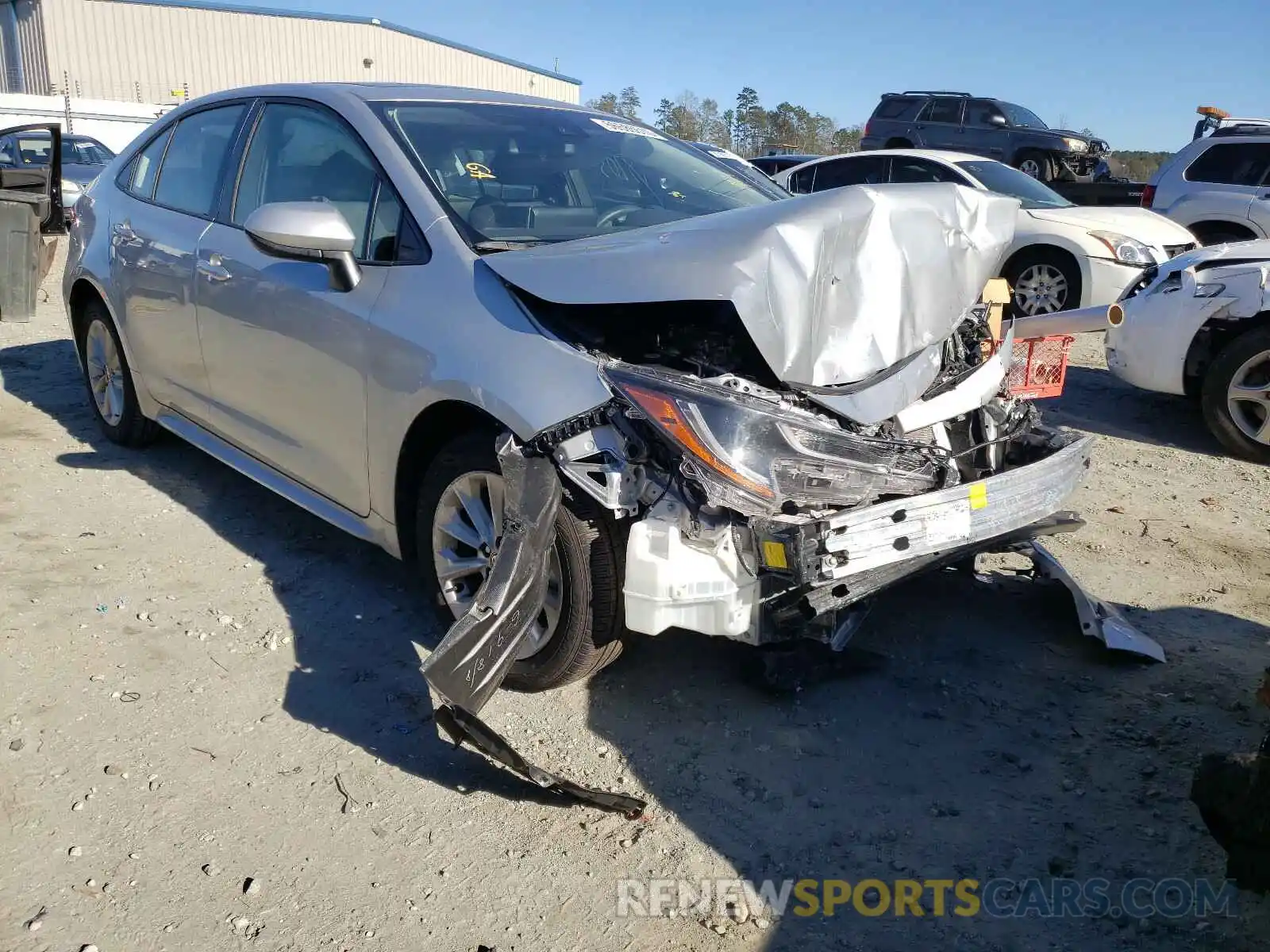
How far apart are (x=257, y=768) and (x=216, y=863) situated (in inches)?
15.6

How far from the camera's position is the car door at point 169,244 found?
4.38 meters

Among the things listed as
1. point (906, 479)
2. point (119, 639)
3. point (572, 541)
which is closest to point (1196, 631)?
point (906, 479)

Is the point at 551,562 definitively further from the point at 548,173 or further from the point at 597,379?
the point at 548,173

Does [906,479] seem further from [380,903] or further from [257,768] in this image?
[257,768]

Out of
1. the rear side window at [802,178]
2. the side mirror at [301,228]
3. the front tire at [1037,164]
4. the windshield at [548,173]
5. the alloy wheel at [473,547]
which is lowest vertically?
the alloy wheel at [473,547]

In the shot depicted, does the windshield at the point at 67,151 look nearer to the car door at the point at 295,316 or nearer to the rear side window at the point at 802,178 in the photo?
the rear side window at the point at 802,178

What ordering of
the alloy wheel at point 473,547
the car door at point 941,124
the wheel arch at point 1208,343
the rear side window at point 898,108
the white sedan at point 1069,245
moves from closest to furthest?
the alloy wheel at point 473,547 < the wheel arch at point 1208,343 < the white sedan at point 1069,245 < the car door at point 941,124 < the rear side window at point 898,108

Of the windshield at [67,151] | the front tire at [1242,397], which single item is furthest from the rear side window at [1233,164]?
the windshield at [67,151]

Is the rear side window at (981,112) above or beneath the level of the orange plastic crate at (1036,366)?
above

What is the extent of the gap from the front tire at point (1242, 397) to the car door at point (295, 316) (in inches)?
185

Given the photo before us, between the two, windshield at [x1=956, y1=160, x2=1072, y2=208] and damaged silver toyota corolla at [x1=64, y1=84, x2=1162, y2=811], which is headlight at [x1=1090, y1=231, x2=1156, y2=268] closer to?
windshield at [x1=956, y1=160, x2=1072, y2=208]

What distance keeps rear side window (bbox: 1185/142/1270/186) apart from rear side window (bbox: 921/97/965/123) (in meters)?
6.94

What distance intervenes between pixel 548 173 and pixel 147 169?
2.55 m

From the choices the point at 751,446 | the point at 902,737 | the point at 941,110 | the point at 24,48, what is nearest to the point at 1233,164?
the point at 941,110
